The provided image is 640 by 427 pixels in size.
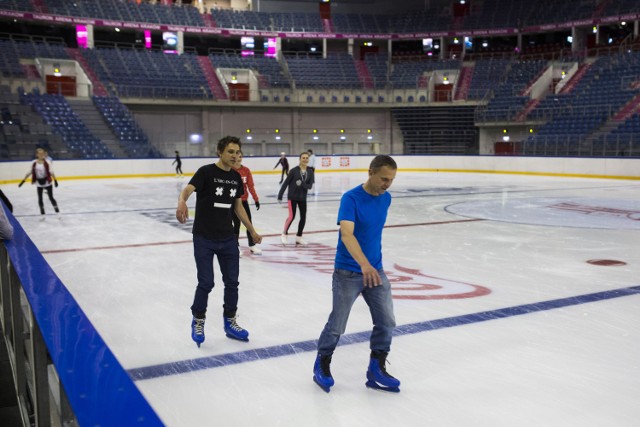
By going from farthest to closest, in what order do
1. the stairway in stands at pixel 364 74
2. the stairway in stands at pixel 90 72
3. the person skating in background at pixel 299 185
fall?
1. the stairway in stands at pixel 364 74
2. the stairway in stands at pixel 90 72
3. the person skating in background at pixel 299 185

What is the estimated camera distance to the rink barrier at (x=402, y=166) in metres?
25.3

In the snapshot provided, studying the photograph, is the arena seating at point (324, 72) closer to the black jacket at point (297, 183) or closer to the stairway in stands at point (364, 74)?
the stairway in stands at point (364, 74)

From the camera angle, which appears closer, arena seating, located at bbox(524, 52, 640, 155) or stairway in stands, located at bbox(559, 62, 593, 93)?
arena seating, located at bbox(524, 52, 640, 155)

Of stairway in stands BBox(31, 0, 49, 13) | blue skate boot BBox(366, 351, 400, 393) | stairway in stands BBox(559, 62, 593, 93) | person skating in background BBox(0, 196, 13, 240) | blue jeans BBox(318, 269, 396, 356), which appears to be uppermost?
stairway in stands BBox(31, 0, 49, 13)

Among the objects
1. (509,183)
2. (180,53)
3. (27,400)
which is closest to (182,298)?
(27,400)

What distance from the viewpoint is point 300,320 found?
18.3 ft

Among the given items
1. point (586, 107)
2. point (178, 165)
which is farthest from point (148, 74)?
point (586, 107)

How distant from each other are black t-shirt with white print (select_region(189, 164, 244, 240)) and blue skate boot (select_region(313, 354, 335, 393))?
1315 mm

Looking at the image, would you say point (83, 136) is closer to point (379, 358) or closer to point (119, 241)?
→ point (119, 241)

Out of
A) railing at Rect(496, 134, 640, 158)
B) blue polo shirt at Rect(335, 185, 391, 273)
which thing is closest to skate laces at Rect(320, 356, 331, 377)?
blue polo shirt at Rect(335, 185, 391, 273)

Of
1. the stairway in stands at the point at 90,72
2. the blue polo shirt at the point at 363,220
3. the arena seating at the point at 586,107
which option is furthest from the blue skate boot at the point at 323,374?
the stairway in stands at the point at 90,72

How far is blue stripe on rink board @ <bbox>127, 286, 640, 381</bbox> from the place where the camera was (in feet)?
14.3

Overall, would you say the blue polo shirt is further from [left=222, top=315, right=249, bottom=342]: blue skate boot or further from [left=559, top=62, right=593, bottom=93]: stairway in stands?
[left=559, top=62, right=593, bottom=93]: stairway in stands

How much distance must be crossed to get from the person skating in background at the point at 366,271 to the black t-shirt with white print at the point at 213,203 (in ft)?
4.10
